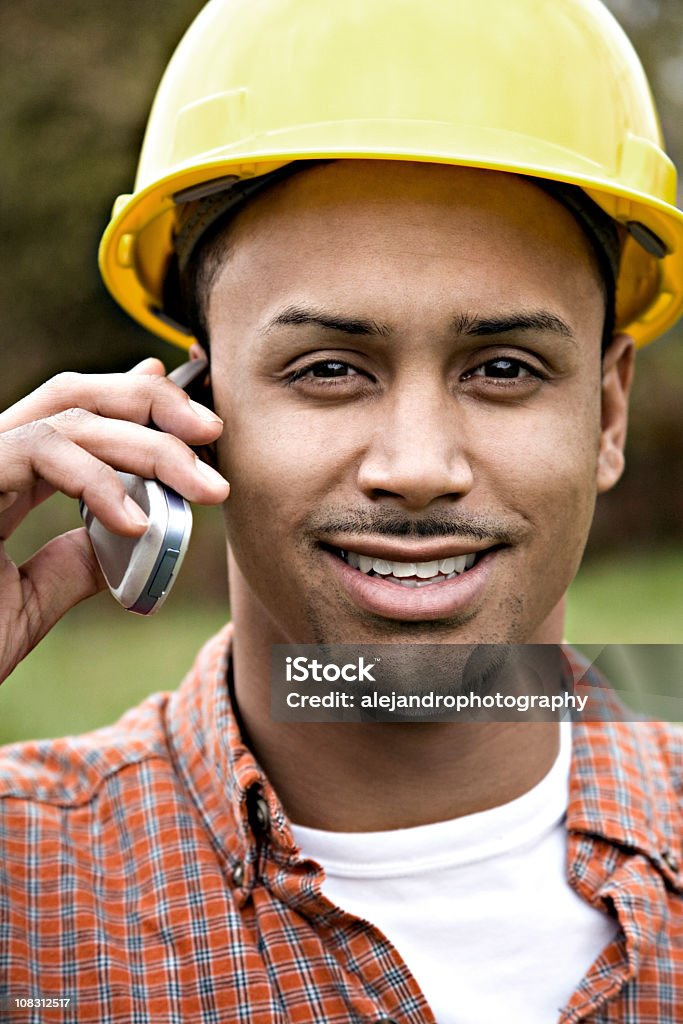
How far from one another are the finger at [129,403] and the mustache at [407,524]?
0.28m

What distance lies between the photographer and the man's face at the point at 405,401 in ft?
8.00

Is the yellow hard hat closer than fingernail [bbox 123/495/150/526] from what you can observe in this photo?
No

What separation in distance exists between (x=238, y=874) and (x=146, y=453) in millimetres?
892

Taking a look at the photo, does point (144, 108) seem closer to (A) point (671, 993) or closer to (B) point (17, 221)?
(B) point (17, 221)

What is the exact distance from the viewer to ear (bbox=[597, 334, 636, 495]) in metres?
2.98

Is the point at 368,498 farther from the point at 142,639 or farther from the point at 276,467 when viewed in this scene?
the point at 142,639

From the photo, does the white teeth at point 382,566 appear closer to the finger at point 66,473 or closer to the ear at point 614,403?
the finger at point 66,473

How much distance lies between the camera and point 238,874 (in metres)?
2.64

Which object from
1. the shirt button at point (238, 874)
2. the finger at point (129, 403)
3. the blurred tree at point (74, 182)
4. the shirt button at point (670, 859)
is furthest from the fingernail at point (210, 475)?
the blurred tree at point (74, 182)

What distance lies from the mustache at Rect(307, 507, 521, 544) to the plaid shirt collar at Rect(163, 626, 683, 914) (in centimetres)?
58

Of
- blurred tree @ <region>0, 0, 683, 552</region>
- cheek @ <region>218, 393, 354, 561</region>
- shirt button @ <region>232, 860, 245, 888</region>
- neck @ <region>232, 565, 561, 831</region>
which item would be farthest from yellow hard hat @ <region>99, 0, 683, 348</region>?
blurred tree @ <region>0, 0, 683, 552</region>

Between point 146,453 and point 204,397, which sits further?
point 204,397

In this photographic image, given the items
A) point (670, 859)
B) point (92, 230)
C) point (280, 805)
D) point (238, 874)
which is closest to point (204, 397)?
point (280, 805)

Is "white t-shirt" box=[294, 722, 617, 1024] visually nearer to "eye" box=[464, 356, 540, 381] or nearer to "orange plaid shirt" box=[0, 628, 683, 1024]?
"orange plaid shirt" box=[0, 628, 683, 1024]
